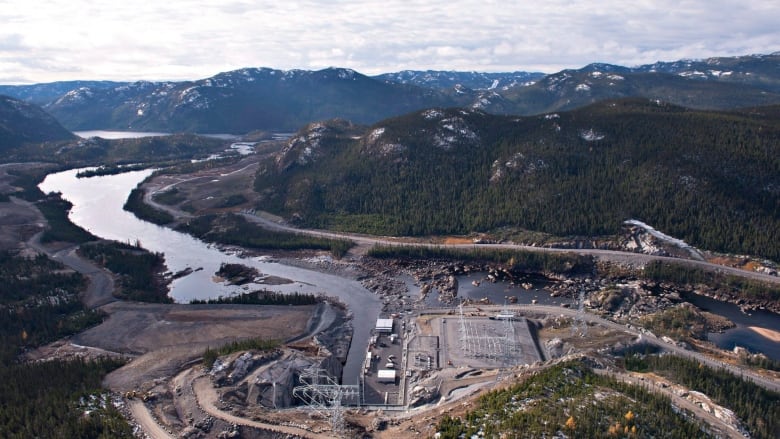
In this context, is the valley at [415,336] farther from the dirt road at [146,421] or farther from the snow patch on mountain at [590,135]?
the snow patch on mountain at [590,135]

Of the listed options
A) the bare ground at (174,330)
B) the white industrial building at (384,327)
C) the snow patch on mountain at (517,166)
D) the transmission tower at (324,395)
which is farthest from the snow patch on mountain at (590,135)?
the transmission tower at (324,395)

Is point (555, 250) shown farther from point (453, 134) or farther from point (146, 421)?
point (146, 421)

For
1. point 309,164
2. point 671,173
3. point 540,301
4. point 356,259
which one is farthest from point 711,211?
point 309,164

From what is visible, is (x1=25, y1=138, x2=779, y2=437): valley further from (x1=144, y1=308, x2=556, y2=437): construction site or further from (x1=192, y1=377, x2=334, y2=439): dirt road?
(x1=144, y1=308, x2=556, y2=437): construction site

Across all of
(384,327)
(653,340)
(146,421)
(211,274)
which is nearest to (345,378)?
→ (384,327)

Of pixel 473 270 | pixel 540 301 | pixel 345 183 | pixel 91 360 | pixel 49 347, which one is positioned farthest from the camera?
pixel 345 183

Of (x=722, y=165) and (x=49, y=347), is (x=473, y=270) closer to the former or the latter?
(x=722, y=165)
